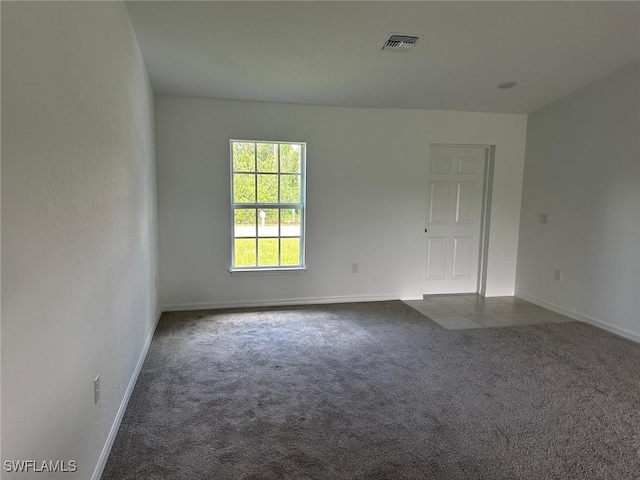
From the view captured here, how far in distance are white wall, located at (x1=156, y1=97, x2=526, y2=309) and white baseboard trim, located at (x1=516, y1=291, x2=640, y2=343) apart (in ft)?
1.08

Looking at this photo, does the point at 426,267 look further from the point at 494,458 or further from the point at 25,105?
the point at 25,105

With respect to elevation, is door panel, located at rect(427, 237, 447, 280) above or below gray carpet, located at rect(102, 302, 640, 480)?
above

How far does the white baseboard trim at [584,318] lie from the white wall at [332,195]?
33cm

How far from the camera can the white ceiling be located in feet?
8.55

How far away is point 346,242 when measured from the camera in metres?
4.48

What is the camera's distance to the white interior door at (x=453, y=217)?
4.80 meters

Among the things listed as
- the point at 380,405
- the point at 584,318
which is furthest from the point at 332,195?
the point at 584,318

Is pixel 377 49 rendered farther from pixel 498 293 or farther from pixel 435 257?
pixel 498 293

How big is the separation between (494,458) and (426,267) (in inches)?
125

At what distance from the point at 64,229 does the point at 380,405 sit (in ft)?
6.29

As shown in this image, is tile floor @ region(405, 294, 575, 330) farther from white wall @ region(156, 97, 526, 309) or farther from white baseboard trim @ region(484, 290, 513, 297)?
white wall @ region(156, 97, 526, 309)

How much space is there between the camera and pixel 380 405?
A: 7.63 ft

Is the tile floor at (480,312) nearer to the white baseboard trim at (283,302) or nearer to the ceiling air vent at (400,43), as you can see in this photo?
the white baseboard trim at (283,302)

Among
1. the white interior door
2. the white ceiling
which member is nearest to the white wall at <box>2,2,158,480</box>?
the white ceiling
